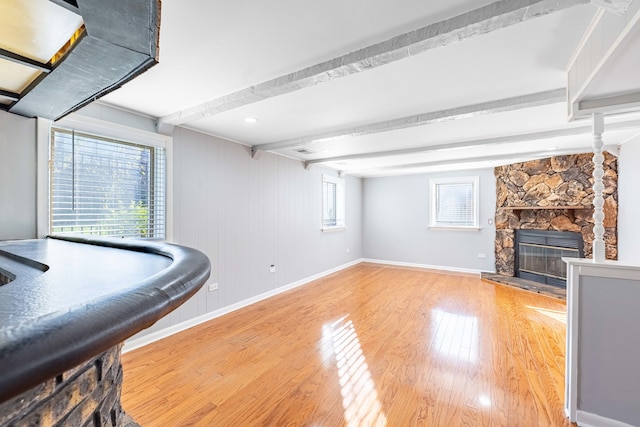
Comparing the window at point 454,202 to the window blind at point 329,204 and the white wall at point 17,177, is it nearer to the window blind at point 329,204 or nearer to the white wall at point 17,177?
the window blind at point 329,204

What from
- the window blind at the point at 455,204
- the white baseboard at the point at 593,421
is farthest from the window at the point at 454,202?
the white baseboard at the point at 593,421

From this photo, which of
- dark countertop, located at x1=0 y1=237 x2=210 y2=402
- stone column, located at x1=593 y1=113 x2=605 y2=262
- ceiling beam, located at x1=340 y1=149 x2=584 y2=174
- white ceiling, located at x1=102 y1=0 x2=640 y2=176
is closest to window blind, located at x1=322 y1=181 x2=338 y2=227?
ceiling beam, located at x1=340 y1=149 x2=584 y2=174

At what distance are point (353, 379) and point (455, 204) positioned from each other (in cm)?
495

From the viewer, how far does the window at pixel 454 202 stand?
575cm

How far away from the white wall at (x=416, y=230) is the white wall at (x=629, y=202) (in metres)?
1.85

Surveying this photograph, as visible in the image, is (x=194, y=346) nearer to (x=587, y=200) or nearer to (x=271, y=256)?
(x=271, y=256)

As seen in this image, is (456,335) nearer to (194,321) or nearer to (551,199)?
(194,321)

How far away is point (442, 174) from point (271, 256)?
164 inches

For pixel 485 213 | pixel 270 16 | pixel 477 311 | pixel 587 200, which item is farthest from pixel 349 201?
pixel 270 16

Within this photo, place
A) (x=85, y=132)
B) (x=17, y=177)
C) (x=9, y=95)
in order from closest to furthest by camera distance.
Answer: (x=9, y=95) < (x=17, y=177) < (x=85, y=132)

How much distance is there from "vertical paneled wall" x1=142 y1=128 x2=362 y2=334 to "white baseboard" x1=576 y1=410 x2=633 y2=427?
131 inches

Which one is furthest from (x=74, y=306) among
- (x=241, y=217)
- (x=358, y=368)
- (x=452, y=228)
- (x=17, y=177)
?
(x=452, y=228)

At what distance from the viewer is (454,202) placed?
601 cm

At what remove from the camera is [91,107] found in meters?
2.39
